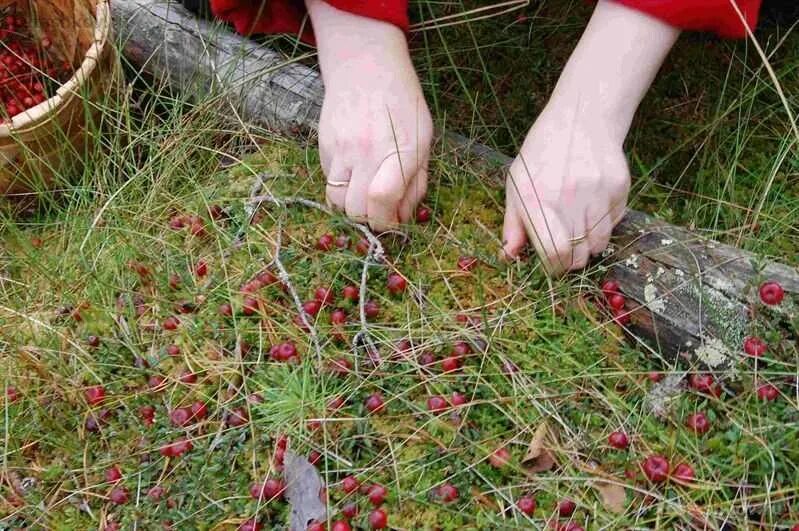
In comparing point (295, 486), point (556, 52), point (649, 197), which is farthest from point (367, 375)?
point (556, 52)

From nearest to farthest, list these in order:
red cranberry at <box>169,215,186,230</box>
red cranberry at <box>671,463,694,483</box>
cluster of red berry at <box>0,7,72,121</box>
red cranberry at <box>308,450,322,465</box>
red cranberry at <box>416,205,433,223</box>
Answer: red cranberry at <box>671,463,694,483</box> → red cranberry at <box>308,450,322,465</box> → red cranberry at <box>416,205,433,223</box> → red cranberry at <box>169,215,186,230</box> → cluster of red berry at <box>0,7,72,121</box>

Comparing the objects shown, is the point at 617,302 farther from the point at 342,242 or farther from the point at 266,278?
the point at 266,278

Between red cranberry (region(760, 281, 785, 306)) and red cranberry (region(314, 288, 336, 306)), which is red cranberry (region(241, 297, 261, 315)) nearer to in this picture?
red cranberry (region(314, 288, 336, 306))

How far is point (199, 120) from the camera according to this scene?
2.09 meters

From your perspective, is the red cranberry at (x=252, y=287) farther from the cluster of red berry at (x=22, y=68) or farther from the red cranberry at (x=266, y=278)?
the cluster of red berry at (x=22, y=68)

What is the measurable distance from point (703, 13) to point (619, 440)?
0.81 meters

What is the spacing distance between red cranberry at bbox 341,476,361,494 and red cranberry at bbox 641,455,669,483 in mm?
478

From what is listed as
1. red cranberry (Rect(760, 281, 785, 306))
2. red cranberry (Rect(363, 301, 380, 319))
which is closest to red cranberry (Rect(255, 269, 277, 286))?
red cranberry (Rect(363, 301, 380, 319))

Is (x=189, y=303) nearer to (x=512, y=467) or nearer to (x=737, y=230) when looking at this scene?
(x=512, y=467)

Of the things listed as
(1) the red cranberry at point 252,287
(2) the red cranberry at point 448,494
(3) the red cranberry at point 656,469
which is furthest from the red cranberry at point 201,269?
(3) the red cranberry at point 656,469

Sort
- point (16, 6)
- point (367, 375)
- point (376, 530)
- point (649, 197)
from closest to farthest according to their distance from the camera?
point (376, 530), point (367, 375), point (649, 197), point (16, 6)

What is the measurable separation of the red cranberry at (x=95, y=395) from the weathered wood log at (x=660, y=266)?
787 millimetres

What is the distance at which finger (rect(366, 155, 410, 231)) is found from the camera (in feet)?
5.19

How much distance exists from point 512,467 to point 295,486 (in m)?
0.37
